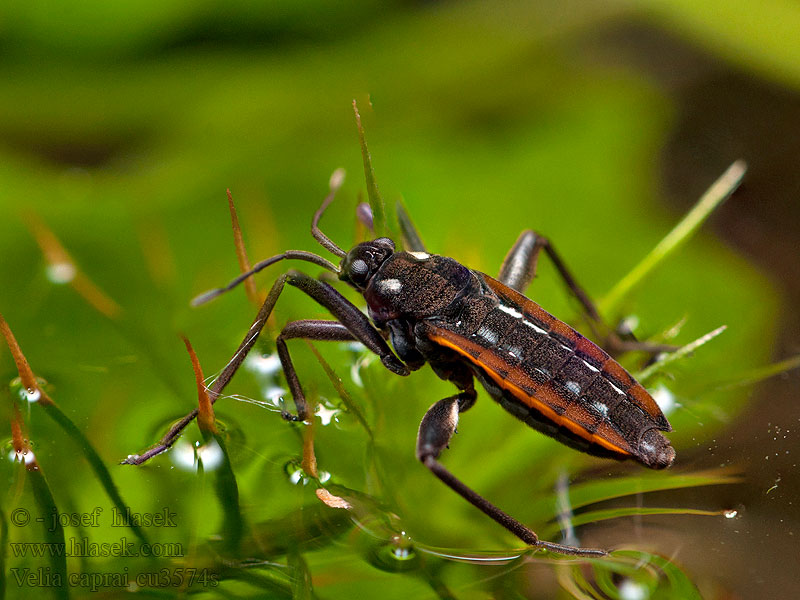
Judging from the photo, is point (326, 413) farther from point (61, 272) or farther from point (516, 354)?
point (61, 272)

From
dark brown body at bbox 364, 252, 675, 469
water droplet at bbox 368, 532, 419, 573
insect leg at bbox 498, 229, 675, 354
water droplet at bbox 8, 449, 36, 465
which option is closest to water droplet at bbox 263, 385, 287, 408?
dark brown body at bbox 364, 252, 675, 469

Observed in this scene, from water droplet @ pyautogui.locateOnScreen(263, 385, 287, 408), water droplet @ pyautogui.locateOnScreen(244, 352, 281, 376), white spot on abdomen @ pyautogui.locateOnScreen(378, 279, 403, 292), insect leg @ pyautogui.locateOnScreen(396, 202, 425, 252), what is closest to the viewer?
water droplet @ pyautogui.locateOnScreen(263, 385, 287, 408)

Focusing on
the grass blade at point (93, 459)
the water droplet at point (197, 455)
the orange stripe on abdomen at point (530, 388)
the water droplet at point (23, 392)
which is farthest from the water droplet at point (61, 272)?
the orange stripe on abdomen at point (530, 388)

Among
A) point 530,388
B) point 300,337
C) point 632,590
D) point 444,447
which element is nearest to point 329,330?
point 300,337

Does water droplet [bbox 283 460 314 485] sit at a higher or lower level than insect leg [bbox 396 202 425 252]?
lower

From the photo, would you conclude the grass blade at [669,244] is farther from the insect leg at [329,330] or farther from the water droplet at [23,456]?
the water droplet at [23,456]

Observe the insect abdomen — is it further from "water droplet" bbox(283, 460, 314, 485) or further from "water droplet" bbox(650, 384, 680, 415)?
"water droplet" bbox(283, 460, 314, 485)

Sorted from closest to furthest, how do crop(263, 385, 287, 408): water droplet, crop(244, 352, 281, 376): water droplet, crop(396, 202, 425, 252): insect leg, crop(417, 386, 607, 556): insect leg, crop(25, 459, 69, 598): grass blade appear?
1. crop(25, 459, 69, 598): grass blade
2. crop(417, 386, 607, 556): insect leg
3. crop(263, 385, 287, 408): water droplet
4. crop(244, 352, 281, 376): water droplet
5. crop(396, 202, 425, 252): insect leg
